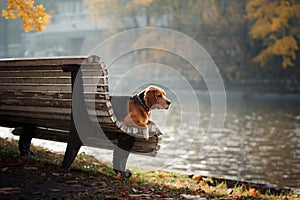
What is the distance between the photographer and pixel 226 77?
32.7 m

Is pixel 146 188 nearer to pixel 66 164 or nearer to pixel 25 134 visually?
pixel 66 164

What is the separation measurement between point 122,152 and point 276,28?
2506cm

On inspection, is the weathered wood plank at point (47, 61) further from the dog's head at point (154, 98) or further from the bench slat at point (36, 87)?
the dog's head at point (154, 98)

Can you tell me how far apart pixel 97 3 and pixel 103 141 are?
120 feet

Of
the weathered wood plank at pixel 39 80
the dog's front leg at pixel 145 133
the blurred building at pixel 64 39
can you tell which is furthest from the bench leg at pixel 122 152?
the blurred building at pixel 64 39

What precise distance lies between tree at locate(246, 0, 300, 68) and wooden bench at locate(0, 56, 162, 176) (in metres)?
24.4

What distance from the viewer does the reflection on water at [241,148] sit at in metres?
8.70

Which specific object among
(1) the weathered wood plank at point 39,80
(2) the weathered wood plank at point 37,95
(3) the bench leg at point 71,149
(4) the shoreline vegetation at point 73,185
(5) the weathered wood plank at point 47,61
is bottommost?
(4) the shoreline vegetation at point 73,185

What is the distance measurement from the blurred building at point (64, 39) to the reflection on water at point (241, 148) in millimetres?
28249

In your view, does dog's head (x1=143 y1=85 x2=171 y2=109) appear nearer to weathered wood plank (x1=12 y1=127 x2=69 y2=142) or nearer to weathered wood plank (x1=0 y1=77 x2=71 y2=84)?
weathered wood plank (x1=0 y1=77 x2=71 y2=84)

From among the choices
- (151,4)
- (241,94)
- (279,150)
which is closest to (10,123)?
(279,150)

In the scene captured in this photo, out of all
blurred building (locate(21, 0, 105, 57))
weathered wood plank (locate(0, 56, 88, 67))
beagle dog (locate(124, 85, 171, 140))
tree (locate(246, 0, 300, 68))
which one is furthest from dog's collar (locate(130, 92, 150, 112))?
blurred building (locate(21, 0, 105, 57))

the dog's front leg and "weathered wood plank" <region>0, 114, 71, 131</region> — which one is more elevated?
"weathered wood plank" <region>0, 114, 71, 131</region>

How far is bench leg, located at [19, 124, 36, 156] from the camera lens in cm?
535
